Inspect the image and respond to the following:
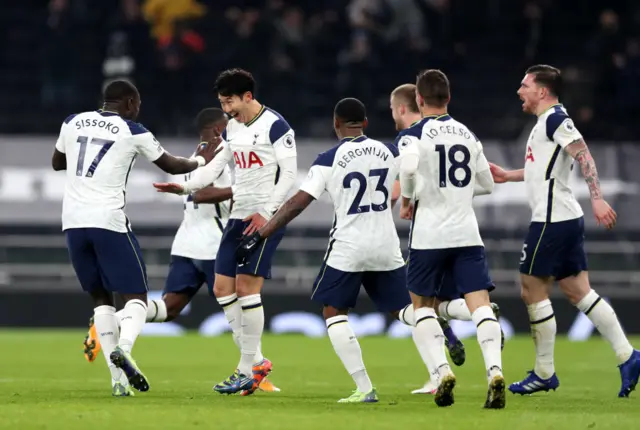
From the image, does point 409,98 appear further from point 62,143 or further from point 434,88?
point 62,143

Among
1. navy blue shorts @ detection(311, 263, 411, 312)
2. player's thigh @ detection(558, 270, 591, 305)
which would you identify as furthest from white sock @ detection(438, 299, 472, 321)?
navy blue shorts @ detection(311, 263, 411, 312)

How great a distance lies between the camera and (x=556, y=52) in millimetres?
22297

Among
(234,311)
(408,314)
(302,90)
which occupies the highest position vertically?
(302,90)

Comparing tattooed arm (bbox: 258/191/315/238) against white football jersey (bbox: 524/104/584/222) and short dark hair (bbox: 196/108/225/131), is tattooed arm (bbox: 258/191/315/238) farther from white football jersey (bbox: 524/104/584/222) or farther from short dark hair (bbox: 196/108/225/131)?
short dark hair (bbox: 196/108/225/131)

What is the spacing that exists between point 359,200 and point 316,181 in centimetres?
36

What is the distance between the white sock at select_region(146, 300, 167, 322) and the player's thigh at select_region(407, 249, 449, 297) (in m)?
3.27

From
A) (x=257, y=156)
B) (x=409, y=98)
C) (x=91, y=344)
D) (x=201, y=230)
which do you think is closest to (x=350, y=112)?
(x=257, y=156)

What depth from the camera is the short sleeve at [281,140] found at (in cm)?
1066

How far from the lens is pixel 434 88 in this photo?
952 cm

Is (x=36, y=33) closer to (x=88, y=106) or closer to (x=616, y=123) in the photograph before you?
(x=88, y=106)

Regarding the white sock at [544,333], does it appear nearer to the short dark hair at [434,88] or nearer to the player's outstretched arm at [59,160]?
the short dark hair at [434,88]

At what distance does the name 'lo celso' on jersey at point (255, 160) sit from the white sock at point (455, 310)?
1.72 metres

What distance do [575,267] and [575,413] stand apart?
2058mm

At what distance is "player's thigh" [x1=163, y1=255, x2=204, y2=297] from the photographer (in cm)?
1248
